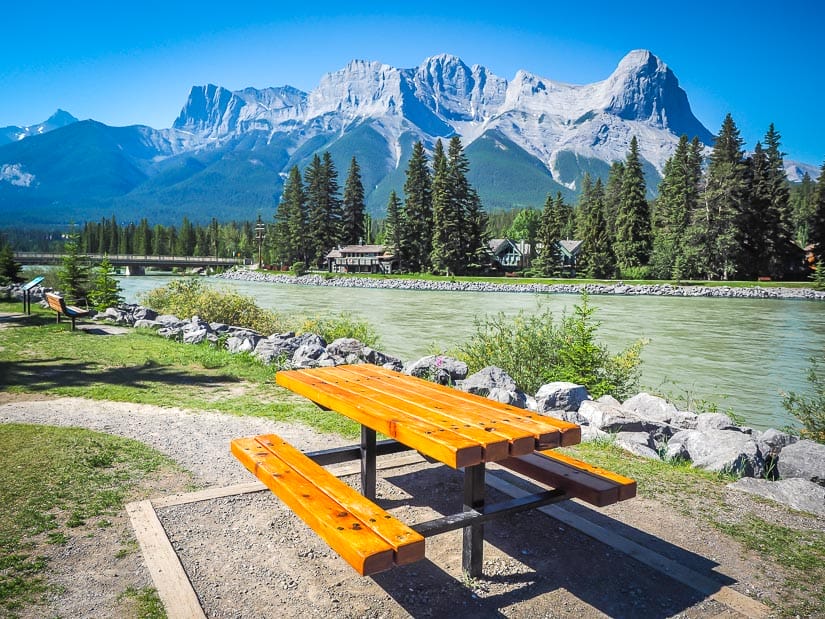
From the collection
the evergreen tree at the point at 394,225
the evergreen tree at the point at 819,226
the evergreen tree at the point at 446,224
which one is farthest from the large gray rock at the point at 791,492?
the evergreen tree at the point at 394,225

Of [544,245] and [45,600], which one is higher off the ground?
[544,245]

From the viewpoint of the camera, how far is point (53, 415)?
6707 mm

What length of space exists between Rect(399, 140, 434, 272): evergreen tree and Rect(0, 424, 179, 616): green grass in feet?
205

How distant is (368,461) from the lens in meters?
4.28

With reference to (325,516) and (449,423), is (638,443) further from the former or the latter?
(325,516)

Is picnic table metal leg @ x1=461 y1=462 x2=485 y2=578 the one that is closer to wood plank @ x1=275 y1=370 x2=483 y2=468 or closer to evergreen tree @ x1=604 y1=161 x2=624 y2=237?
wood plank @ x1=275 y1=370 x2=483 y2=468

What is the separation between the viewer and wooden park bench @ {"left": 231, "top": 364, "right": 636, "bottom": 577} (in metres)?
2.68

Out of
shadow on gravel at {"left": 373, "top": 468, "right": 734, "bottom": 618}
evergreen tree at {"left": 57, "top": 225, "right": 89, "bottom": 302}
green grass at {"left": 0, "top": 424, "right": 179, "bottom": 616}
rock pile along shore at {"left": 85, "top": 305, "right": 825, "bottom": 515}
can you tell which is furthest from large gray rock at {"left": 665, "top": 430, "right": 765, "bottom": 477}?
evergreen tree at {"left": 57, "top": 225, "right": 89, "bottom": 302}

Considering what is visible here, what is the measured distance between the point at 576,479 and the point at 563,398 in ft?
14.0

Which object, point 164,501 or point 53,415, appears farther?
point 53,415

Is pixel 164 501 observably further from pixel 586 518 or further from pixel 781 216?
pixel 781 216

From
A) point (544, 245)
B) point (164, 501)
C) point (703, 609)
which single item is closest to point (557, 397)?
point (703, 609)

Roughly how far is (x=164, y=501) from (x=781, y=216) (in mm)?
63263

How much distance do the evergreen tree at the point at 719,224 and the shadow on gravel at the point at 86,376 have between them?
52997 millimetres
